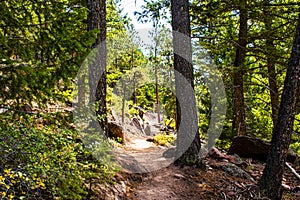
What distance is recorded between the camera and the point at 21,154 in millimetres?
2881

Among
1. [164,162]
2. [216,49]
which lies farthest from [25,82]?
[216,49]

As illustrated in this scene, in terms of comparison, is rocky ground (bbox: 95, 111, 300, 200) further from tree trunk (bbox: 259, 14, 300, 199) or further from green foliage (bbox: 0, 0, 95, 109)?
green foliage (bbox: 0, 0, 95, 109)

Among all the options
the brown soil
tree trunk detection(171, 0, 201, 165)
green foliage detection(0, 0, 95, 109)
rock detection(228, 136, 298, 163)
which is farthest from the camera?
rock detection(228, 136, 298, 163)

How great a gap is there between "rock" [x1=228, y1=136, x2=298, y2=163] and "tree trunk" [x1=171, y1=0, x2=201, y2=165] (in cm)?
278

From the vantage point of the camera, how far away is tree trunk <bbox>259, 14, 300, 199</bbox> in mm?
4782

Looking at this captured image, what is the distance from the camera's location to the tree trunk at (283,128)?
188 inches

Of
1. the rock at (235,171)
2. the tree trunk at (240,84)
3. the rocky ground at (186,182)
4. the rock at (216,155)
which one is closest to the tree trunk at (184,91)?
the rocky ground at (186,182)

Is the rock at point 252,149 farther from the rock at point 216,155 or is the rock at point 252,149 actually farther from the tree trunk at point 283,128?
the tree trunk at point 283,128

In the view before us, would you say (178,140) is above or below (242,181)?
above

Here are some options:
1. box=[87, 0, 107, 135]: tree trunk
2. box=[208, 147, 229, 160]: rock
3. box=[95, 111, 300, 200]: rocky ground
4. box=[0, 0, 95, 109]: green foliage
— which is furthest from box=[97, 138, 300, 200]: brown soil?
box=[0, 0, 95, 109]: green foliage

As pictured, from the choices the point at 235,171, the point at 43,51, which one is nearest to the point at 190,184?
the point at 235,171

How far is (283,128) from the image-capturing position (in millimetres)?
4918

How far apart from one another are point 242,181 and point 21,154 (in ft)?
17.6

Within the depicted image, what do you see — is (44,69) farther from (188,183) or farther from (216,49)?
(216,49)
